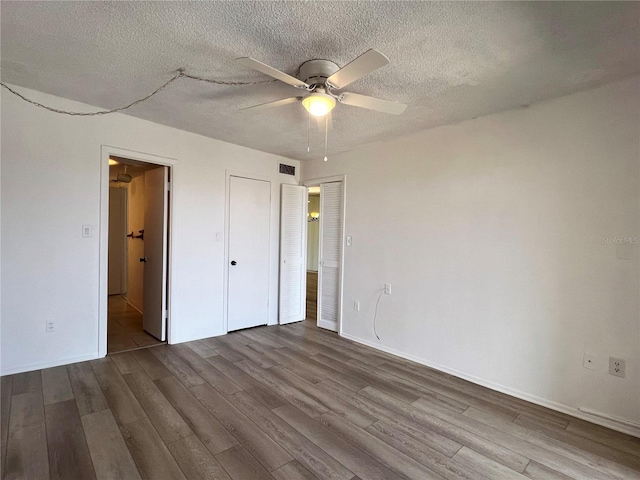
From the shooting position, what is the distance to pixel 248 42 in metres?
1.88

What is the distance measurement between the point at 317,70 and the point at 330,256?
8.98ft

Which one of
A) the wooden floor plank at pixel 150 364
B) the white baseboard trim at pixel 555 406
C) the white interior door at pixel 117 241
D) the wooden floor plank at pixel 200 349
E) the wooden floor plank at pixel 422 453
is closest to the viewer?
the wooden floor plank at pixel 422 453

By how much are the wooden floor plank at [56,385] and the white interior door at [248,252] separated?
69.0 inches

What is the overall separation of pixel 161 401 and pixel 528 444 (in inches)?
104

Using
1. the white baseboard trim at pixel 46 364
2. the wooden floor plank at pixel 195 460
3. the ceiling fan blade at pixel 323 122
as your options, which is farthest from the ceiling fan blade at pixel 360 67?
the white baseboard trim at pixel 46 364

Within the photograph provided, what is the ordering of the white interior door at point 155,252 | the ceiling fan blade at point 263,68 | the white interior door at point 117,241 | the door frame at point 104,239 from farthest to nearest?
the white interior door at point 117,241 < the white interior door at point 155,252 < the door frame at point 104,239 < the ceiling fan blade at point 263,68

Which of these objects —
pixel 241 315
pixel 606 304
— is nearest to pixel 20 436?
pixel 241 315

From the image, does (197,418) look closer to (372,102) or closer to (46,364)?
(46,364)

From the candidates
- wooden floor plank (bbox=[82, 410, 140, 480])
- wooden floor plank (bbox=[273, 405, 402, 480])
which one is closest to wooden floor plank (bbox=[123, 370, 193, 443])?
wooden floor plank (bbox=[82, 410, 140, 480])

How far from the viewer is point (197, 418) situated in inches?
86.4

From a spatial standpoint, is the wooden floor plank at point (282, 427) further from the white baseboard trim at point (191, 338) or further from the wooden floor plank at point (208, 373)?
the white baseboard trim at point (191, 338)

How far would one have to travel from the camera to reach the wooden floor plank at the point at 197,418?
76.9 inches

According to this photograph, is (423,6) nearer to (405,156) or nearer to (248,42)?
(248,42)

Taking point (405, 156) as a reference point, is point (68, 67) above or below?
above
